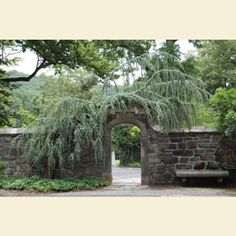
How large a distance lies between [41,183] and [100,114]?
79.6 inches

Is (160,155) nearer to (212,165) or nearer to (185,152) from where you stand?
(185,152)

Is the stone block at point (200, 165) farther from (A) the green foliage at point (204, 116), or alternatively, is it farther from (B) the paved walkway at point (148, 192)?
(A) the green foliage at point (204, 116)

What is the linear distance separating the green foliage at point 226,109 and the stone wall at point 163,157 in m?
0.51

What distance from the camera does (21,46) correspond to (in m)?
13.6

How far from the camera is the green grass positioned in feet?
29.1

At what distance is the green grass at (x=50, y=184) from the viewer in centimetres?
886

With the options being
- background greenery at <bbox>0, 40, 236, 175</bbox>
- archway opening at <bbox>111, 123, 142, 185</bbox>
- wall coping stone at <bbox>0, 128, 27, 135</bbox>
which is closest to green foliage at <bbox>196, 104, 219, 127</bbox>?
background greenery at <bbox>0, 40, 236, 175</bbox>

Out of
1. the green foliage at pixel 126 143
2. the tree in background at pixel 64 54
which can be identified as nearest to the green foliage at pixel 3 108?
the tree in background at pixel 64 54

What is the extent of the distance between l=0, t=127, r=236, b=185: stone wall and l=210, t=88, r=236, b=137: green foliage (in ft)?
1.68

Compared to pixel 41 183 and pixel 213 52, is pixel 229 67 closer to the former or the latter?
pixel 213 52

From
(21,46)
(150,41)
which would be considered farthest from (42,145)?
(150,41)

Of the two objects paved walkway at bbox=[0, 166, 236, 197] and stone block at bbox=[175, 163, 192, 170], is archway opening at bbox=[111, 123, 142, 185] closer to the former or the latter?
stone block at bbox=[175, 163, 192, 170]

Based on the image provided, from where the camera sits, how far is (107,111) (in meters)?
9.83

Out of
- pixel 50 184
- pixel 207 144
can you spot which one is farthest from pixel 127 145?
pixel 50 184
